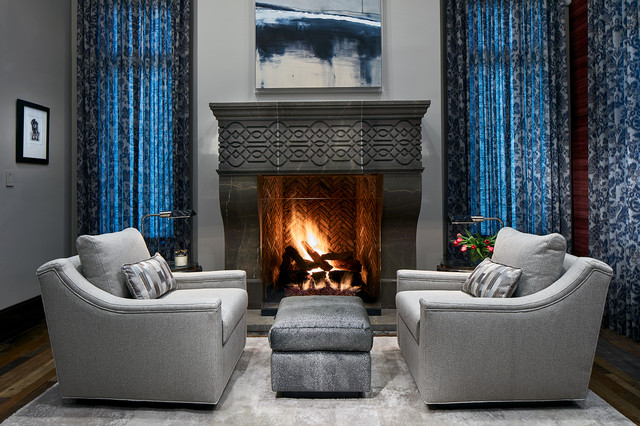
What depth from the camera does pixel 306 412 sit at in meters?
2.21

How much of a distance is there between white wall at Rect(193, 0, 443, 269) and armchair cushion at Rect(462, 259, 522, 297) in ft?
5.19

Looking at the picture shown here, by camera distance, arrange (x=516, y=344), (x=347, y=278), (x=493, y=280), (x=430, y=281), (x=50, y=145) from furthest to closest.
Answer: (x=347, y=278), (x=50, y=145), (x=430, y=281), (x=493, y=280), (x=516, y=344)

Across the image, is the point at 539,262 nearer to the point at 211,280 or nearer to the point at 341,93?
the point at 211,280

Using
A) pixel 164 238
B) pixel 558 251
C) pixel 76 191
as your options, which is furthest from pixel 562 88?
pixel 76 191

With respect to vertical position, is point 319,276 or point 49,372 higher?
point 319,276

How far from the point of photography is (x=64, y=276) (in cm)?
224

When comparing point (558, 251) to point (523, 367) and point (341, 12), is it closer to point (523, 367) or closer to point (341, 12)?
point (523, 367)

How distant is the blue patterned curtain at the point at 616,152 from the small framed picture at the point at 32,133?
4.80 metres

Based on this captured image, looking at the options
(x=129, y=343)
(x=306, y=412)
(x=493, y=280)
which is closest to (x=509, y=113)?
(x=493, y=280)

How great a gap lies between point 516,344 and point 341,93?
9.42 ft

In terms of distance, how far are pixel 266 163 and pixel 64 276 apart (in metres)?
2.01

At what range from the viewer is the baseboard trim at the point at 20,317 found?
3.53m

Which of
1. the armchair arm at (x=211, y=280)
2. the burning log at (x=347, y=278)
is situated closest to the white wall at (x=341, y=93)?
the burning log at (x=347, y=278)

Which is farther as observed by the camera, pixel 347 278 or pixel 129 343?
pixel 347 278
